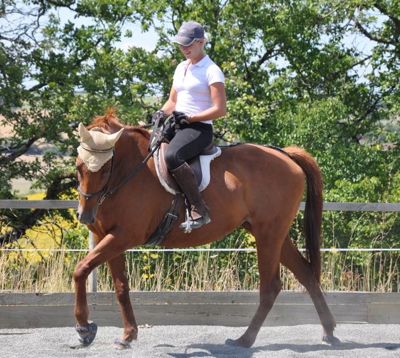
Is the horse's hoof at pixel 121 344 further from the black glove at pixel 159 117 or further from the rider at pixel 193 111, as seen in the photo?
the black glove at pixel 159 117

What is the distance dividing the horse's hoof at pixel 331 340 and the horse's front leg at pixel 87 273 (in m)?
1.87

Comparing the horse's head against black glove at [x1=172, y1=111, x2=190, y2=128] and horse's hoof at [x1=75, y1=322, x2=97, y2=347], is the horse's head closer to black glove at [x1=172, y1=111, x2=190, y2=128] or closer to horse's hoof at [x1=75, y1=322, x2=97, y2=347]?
black glove at [x1=172, y1=111, x2=190, y2=128]

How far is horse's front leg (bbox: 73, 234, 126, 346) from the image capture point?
22.4 feet

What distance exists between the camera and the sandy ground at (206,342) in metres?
6.73

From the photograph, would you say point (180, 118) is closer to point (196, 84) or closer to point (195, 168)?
point (196, 84)

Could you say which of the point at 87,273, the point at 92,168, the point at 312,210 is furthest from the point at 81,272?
the point at 312,210

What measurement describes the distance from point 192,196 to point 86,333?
1311 millimetres

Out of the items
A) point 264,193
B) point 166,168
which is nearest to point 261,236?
point 264,193

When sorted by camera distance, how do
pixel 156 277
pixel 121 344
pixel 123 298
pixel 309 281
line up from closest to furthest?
pixel 121 344 → pixel 123 298 → pixel 309 281 → pixel 156 277

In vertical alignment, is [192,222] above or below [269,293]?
above

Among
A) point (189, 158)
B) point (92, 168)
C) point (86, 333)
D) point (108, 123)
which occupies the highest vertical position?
point (108, 123)

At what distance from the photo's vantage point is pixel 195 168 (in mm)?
7184

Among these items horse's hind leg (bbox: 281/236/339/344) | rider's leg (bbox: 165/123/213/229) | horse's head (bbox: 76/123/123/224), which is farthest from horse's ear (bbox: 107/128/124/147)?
horse's hind leg (bbox: 281/236/339/344)

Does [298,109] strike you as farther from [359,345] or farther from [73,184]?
[359,345]
